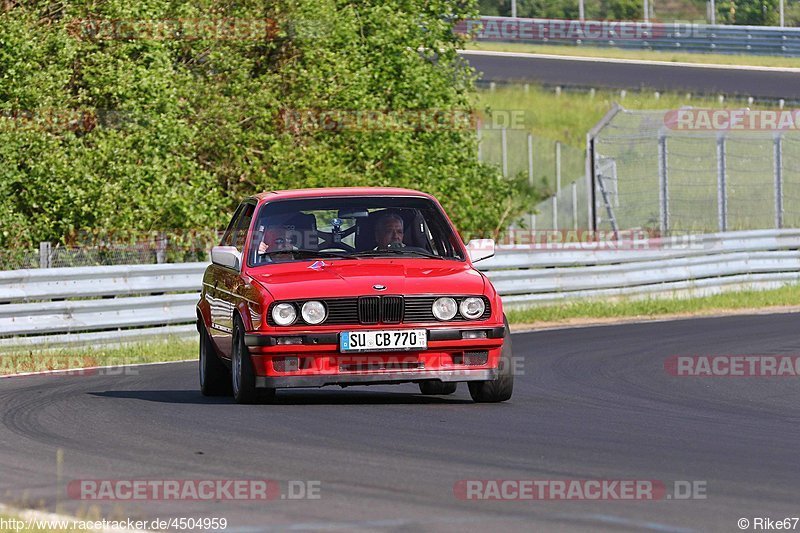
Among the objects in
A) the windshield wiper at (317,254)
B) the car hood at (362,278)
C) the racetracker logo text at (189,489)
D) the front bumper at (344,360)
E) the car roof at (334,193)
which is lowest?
the front bumper at (344,360)

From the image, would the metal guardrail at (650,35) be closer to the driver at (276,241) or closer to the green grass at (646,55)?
the green grass at (646,55)

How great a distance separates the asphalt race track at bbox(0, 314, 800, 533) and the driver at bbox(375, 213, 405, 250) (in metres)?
1.14

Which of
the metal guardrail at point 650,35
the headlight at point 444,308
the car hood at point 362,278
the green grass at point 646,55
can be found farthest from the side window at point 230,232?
the metal guardrail at point 650,35

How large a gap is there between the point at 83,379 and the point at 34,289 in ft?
12.1

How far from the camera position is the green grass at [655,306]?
2166cm

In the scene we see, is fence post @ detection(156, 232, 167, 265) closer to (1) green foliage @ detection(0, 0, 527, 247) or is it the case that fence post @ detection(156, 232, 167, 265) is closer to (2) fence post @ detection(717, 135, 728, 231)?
(1) green foliage @ detection(0, 0, 527, 247)

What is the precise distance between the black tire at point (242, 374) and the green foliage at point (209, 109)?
10.2m

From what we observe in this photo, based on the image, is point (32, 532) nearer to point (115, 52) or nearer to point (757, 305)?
point (115, 52)

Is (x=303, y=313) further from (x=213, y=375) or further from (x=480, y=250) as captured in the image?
(x=213, y=375)

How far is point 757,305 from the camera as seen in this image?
23344 millimetres

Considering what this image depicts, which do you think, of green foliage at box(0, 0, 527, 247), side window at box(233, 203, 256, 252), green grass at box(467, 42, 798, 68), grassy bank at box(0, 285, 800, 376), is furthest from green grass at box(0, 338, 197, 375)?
green grass at box(467, 42, 798, 68)

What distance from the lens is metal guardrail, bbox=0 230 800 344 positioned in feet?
56.7

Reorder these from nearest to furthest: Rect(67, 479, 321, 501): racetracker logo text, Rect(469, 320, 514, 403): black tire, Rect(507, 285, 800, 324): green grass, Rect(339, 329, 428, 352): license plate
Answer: Rect(67, 479, 321, 501): racetracker logo text < Rect(339, 329, 428, 352): license plate < Rect(469, 320, 514, 403): black tire < Rect(507, 285, 800, 324): green grass

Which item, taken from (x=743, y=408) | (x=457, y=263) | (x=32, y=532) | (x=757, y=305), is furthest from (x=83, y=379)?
(x=757, y=305)
